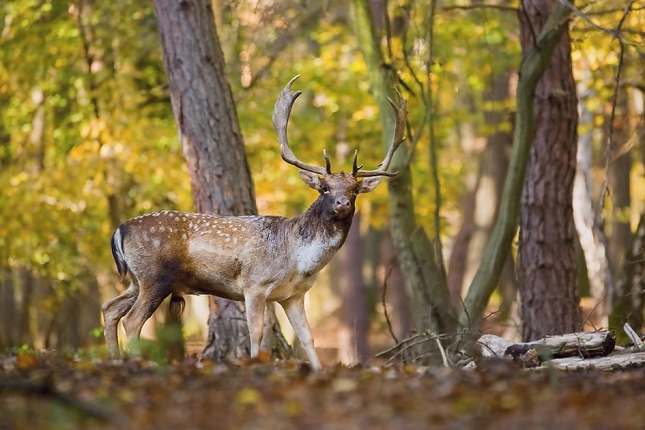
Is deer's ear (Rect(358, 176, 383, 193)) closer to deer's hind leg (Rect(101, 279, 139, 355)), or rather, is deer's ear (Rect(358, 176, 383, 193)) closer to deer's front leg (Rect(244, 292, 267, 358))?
deer's front leg (Rect(244, 292, 267, 358))

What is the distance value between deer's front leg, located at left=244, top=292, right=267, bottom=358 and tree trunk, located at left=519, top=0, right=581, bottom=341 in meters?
4.78

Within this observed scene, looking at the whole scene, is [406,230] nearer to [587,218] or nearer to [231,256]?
[231,256]

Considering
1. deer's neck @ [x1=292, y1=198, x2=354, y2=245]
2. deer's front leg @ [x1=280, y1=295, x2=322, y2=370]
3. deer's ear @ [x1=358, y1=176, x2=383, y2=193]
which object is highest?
deer's ear @ [x1=358, y1=176, x2=383, y2=193]

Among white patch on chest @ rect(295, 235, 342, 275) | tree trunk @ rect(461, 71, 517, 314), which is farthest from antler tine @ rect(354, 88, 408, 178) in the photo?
tree trunk @ rect(461, 71, 517, 314)

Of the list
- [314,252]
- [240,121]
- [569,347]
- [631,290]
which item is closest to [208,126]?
[314,252]

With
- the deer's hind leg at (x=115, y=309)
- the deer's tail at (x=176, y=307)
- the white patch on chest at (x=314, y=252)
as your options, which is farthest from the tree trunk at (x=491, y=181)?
the deer's hind leg at (x=115, y=309)

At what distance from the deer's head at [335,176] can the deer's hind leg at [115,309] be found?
2.02 meters

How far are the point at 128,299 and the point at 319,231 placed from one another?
2006 mm

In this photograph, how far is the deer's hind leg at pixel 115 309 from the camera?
31.8 feet

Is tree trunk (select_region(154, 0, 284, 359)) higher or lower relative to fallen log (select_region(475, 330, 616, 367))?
higher

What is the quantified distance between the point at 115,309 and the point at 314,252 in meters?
2.04

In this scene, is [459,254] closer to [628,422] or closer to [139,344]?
[139,344]

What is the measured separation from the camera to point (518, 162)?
1247 centimetres

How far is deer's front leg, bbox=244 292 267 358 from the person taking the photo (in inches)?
372
